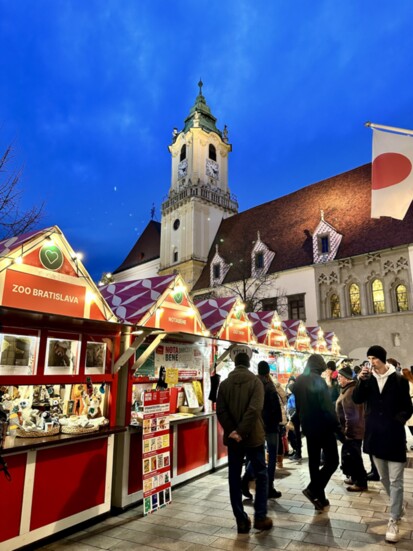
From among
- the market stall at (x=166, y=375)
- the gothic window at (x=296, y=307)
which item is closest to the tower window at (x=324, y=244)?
the gothic window at (x=296, y=307)

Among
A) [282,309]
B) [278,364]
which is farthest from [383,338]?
[278,364]

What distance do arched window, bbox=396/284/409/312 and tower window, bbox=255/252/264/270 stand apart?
10433mm

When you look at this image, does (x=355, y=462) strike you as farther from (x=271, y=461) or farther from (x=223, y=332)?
(x=223, y=332)

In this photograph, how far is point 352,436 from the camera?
261 inches

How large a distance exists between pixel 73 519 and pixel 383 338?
71.1ft

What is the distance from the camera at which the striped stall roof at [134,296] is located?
6555mm

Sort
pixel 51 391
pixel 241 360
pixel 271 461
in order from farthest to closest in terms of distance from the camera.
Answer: pixel 271 461, pixel 51 391, pixel 241 360

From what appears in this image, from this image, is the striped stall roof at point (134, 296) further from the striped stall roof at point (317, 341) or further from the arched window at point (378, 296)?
the arched window at point (378, 296)

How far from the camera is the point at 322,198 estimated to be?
101 feet

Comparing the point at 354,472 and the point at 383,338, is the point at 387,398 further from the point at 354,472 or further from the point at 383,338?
the point at 383,338

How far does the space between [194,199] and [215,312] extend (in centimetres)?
2820

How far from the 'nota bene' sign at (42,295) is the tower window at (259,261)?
2604 centimetres

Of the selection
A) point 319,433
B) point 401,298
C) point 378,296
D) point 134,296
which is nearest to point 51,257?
point 134,296

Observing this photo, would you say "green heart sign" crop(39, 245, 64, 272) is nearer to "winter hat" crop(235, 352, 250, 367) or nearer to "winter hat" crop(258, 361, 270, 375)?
"winter hat" crop(235, 352, 250, 367)
